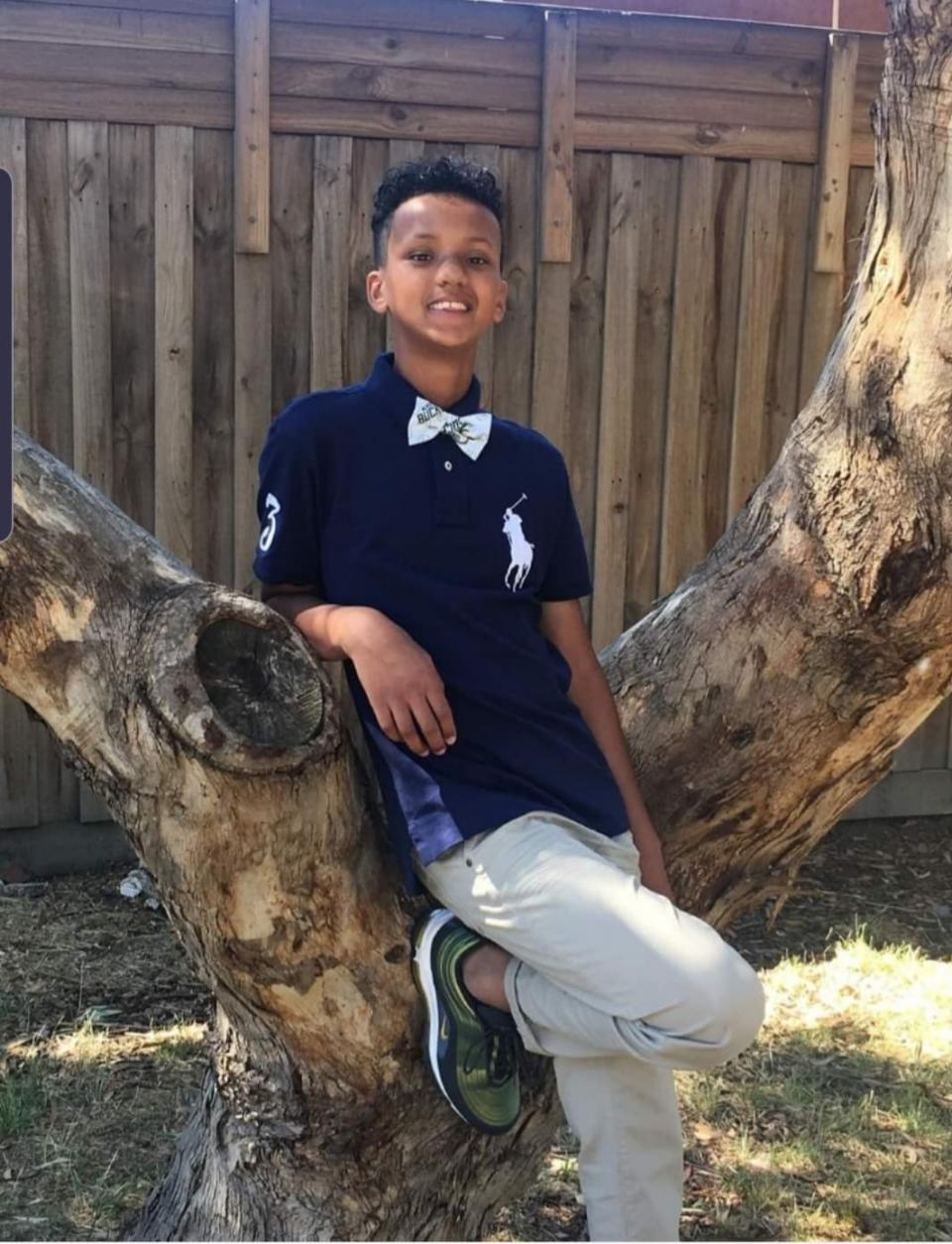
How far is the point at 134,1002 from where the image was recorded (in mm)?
4148

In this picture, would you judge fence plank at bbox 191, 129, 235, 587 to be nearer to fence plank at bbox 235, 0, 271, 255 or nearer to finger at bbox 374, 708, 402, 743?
fence plank at bbox 235, 0, 271, 255

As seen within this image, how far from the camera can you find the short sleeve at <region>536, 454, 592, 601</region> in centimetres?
277

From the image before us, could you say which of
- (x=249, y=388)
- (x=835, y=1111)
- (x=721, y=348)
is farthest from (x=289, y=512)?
(x=721, y=348)

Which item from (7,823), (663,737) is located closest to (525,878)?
(663,737)

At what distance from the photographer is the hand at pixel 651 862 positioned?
254cm

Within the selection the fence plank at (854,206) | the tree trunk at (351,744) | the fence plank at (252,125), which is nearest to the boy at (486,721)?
the tree trunk at (351,744)

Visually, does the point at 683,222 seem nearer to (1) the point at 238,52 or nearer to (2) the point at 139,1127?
(1) the point at 238,52

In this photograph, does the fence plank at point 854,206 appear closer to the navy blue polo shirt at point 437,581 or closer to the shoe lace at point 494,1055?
the navy blue polo shirt at point 437,581

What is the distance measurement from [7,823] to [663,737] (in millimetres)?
2881

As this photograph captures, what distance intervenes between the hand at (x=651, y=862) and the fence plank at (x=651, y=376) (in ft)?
9.02

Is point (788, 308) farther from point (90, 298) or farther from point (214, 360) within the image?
point (90, 298)

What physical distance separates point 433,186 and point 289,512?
2.18 feet

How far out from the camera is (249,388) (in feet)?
15.6

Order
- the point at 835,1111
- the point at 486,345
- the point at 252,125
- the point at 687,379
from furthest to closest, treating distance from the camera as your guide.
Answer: the point at 687,379
the point at 486,345
the point at 252,125
the point at 835,1111
